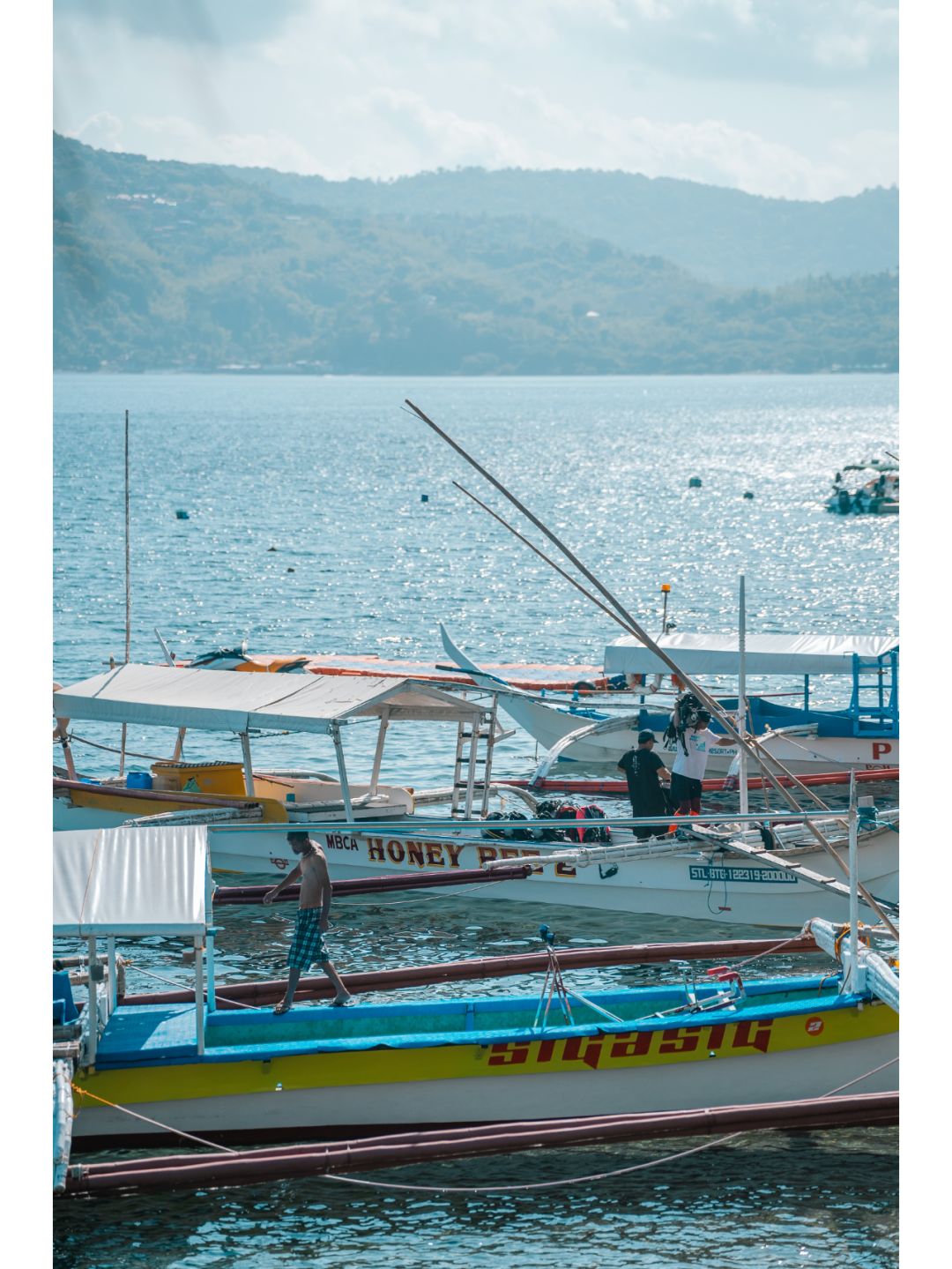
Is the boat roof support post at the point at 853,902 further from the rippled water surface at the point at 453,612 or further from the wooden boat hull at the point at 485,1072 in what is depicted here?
the rippled water surface at the point at 453,612

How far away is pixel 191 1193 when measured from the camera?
12469 mm

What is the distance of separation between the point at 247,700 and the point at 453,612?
36095mm

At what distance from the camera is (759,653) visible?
87.6 feet

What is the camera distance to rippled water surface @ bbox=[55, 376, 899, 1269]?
12031mm

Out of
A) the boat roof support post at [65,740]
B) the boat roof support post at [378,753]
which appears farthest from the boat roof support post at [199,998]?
the boat roof support post at [65,740]

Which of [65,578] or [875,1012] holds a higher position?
[65,578]

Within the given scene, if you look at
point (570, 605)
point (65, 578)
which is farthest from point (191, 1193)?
point (65, 578)

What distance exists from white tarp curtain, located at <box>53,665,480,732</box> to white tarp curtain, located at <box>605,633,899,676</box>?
752 centimetres

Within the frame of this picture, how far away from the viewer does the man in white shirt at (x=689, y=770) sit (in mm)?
20312

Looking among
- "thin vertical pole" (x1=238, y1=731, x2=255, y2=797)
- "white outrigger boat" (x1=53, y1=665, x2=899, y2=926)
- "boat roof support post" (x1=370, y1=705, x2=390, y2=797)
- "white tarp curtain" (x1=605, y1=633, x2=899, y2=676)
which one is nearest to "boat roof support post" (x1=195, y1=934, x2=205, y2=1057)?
"white outrigger boat" (x1=53, y1=665, x2=899, y2=926)

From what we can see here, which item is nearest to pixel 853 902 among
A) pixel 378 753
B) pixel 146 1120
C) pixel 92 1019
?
pixel 146 1120

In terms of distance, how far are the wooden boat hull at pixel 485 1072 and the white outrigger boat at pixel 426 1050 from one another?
12 mm

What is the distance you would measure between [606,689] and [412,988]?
1315 centimetres
